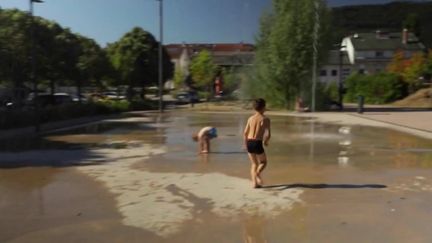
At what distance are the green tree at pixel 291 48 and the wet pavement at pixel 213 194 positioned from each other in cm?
2849

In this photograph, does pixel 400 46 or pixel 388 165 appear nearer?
pixel 388 165

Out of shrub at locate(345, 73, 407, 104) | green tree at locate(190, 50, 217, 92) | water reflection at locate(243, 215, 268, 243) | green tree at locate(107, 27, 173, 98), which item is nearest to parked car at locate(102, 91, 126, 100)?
green tree at locate(107, 27, 173, 98)

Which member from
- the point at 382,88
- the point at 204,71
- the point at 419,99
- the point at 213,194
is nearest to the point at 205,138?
the point at 213,194

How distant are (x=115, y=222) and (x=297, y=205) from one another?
104 inches

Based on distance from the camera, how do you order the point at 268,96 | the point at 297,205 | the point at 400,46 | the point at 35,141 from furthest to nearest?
the point at 400,46 → the point at 268,96 → the point at 35,141 → the point at 297,205

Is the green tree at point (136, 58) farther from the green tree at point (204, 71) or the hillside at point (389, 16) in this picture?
the hillside at point (389, 16)

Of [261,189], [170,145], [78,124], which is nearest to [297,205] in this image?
[261,189]

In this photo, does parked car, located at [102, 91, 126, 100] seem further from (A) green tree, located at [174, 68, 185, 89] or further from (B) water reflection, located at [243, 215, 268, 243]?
(B) water reflection, located at [243, 215, 268, 243]

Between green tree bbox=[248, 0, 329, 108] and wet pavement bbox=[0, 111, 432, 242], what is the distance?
2849 centimetres

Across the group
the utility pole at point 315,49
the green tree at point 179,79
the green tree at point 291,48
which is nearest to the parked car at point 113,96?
the green tree at point 291,48

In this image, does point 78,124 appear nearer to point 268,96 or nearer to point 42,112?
point 42,112

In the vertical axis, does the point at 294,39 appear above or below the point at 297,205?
above

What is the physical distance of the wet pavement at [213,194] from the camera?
693 cm

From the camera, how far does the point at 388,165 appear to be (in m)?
13.0
